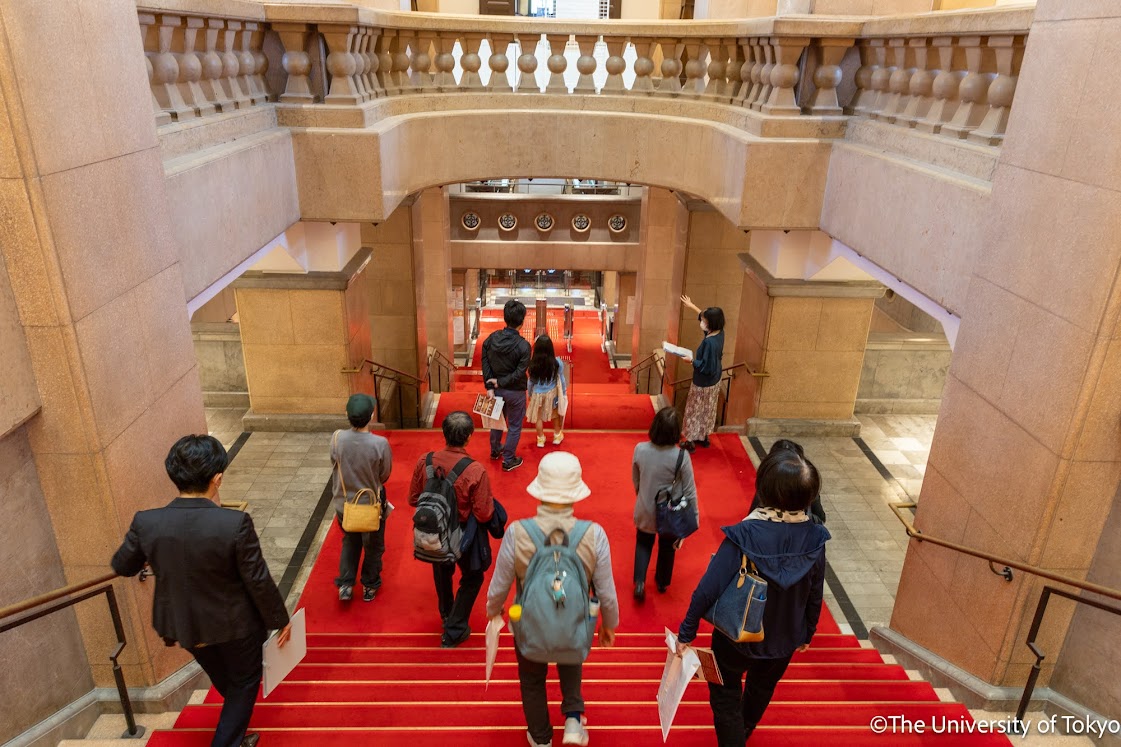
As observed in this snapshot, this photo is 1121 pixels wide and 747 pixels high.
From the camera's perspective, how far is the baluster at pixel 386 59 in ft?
22.7

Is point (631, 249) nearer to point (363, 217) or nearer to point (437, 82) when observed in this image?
point (437, 82)

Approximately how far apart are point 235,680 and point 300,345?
203 inches

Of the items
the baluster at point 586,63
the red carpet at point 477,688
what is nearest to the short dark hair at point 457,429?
the red carpet at point 477,688

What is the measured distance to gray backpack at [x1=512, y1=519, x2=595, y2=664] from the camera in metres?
2.93

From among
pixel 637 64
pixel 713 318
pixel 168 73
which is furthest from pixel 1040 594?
pixel 637 64

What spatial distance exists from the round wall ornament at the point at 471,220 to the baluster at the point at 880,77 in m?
12.6

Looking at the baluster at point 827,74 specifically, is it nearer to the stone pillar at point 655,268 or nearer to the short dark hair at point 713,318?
the short dark hair at point 713,318

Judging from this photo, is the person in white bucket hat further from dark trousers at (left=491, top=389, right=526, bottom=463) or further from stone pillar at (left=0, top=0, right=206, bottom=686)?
dark trousers at (left=491, top=389, right=526, bottom=463)

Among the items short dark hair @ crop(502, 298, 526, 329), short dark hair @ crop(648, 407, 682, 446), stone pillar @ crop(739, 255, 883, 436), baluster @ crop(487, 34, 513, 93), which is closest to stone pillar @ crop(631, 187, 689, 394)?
stone pillar @ crop(739, 255, 883, 436)

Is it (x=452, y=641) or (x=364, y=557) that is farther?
(x=364, y=557)

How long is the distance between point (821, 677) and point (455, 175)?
19.0ft

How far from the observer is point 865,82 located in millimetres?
5875

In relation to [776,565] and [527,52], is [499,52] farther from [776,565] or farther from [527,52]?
[776,565]

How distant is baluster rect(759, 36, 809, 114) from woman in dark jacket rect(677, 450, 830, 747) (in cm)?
409
